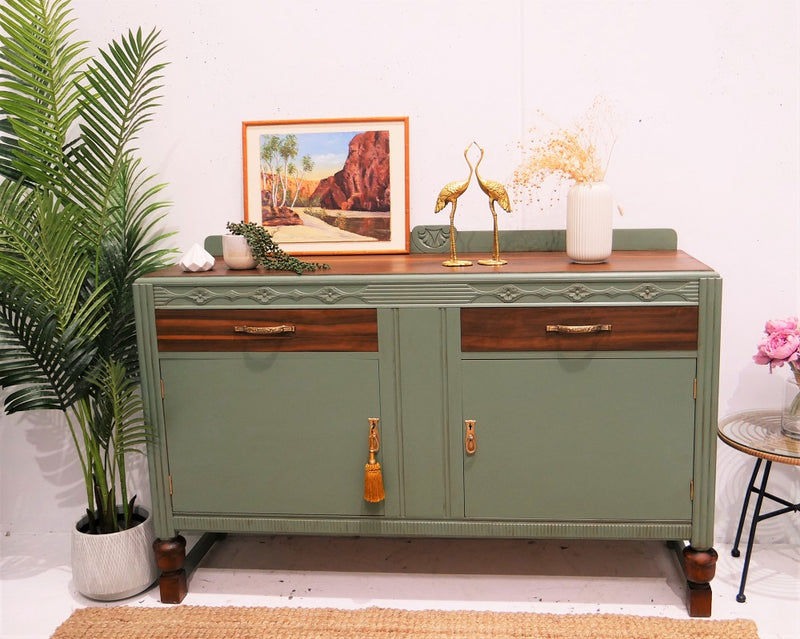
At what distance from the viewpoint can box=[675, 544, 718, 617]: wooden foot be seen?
2529mm

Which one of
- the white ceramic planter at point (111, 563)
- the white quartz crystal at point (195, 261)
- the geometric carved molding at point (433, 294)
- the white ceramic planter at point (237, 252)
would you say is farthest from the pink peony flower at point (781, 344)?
the white ceramic planter at point (111, 563)

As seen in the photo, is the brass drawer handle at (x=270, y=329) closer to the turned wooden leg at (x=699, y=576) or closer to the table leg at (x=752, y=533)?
the turned wooden leg at (x=699, y=576)

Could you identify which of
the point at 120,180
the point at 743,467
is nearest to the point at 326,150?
the point at 120,180

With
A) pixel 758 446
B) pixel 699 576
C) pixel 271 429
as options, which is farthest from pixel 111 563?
pixel 758 446

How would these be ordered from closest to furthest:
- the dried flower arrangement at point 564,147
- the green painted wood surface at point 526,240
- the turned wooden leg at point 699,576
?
the turned wooden leg at point 699,576 < the dried flower arrangement at point 564,147 < the green painted wood surface at point 526,240

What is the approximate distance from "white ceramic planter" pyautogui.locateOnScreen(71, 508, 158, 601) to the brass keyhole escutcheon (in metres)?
A: 1.13

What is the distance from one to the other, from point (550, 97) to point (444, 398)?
1108 mm

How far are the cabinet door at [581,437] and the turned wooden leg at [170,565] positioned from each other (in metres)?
0.97

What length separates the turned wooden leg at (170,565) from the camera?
2719 mm

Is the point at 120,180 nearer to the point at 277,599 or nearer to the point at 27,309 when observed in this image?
the point at 27,309

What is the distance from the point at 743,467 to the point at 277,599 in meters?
1.72

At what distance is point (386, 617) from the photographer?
2596 mm

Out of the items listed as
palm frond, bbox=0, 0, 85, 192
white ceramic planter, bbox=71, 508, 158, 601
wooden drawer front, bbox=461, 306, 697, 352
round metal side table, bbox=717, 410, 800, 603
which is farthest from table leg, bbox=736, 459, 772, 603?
palm frond, bbox=0, 0, 85, 192

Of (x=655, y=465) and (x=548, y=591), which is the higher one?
(x=655, y=465)
